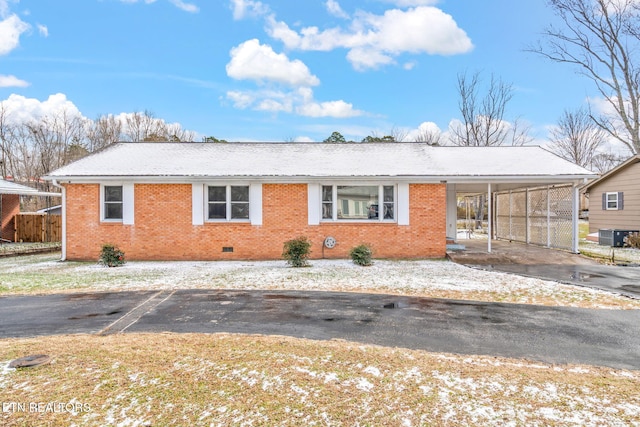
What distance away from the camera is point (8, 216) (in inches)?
743

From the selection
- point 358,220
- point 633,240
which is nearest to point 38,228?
point 358,220

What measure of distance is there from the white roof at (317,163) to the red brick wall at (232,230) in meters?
0.55

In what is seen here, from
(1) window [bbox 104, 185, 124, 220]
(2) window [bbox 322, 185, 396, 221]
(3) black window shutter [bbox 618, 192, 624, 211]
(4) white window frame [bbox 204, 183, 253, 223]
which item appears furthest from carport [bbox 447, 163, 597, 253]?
(1) window [bbox 104, 185, 124, 220]

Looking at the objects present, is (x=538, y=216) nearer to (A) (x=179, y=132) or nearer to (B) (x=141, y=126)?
(A) (x=179, y=132)

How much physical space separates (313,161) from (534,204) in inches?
387

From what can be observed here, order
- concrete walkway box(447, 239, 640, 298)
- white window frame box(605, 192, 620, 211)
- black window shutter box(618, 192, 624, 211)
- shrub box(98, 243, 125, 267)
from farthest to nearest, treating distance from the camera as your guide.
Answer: white window frame box(605, 192, 620, 211), black window shutter box(618, 192, 624, 211), shrub box(98, 243, 125, 267), concrete walkway box(447, 239, 640, 298)

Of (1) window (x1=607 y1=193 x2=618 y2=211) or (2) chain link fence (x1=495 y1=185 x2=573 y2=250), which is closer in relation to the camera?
(2) chain link fence (x1=495 y1=185 x2=573 y2=250)

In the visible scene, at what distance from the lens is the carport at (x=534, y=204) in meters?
12.6

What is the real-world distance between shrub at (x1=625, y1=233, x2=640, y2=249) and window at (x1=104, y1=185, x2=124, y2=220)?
20.4 meters

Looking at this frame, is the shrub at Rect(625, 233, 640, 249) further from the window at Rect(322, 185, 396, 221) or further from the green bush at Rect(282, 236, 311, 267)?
the green bush at Rect(282, 236, 311, 267)

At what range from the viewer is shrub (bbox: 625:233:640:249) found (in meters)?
15.6

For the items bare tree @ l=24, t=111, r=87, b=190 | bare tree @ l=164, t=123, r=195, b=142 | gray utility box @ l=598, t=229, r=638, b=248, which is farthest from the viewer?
bare tree @ l=164, t=123, r=195, b=142

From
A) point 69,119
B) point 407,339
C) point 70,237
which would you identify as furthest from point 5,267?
point 69,119

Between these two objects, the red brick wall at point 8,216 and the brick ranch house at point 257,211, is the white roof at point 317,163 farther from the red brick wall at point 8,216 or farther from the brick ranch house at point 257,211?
Result: the red brick wall at point 8,216
